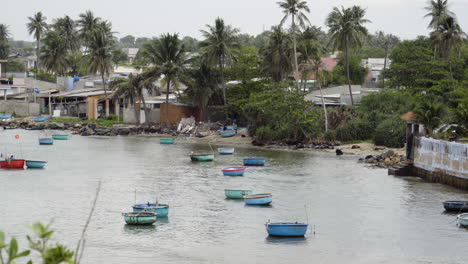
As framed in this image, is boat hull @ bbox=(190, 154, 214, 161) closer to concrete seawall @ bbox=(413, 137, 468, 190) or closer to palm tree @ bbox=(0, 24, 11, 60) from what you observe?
concrete seawall @ bbox=(413, 137, 468, 190)

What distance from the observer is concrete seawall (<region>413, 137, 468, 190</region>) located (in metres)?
40.9

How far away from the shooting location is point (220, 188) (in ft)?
138

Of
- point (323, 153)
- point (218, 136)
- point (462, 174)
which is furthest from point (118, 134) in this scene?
point (462, 174)

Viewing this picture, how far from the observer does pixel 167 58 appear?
8381 centimetres

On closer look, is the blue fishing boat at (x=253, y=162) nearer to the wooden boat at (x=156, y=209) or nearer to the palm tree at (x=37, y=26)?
the wooden boat at (x=156, y=209)

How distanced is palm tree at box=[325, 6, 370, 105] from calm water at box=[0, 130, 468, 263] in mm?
24294

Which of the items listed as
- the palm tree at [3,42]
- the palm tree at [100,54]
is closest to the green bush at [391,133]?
the palm tree at [100,54]

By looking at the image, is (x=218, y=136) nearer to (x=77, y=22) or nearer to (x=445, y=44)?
(x=445, y=44)

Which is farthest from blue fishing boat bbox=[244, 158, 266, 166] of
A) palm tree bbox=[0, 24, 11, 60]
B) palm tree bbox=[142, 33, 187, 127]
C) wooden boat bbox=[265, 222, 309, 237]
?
palm tree bbox=[0, 24, 11, 60]

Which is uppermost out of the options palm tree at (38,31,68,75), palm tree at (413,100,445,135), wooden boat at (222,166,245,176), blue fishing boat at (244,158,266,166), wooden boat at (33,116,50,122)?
palm tree at (38,31,68,75)

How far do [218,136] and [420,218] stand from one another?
47266 millimetres

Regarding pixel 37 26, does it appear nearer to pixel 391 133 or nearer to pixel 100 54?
pixel 100 54

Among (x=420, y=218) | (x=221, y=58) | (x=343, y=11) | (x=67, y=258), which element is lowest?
(x=420, y=218)

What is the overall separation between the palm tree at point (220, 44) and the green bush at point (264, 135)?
34.1ft
